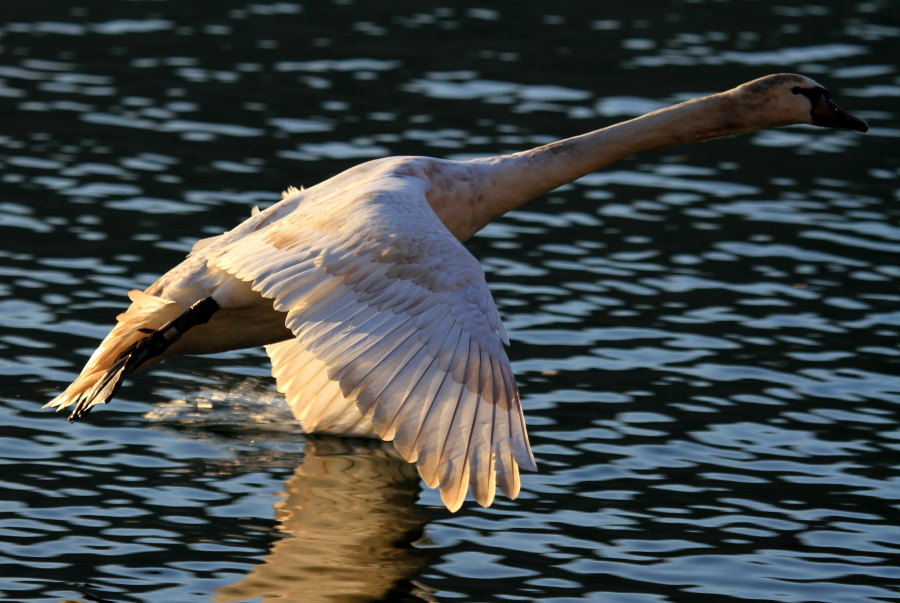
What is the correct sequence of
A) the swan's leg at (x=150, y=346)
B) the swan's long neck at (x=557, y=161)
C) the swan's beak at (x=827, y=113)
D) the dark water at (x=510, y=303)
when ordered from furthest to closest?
the swan's beak at (x=827, y=113) → the swan's long neck at (x=557, y=161) → the swan's leg at (x=150, y=346) → the dark water at (x=510, y=303)

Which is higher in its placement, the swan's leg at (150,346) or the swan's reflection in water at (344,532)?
the swan's leg at (150,346)

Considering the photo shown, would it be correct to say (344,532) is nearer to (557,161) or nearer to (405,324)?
(405,324)

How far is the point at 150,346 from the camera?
9.31 meters

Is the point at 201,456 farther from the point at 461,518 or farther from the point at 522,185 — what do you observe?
the point at 522,185

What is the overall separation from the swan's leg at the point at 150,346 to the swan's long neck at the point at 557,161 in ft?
5.13

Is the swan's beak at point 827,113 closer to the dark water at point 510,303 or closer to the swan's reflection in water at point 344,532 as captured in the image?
the dark water at point 510,303

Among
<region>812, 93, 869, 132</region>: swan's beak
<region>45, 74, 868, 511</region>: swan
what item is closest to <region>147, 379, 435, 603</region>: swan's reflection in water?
<region>45, 74, 868, 511</region>: swan

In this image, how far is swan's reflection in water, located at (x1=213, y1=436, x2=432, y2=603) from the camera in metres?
8.16

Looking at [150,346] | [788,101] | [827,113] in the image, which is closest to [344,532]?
[150,346]

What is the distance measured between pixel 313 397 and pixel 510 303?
2917 millimetres

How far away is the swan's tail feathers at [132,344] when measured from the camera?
924 cm

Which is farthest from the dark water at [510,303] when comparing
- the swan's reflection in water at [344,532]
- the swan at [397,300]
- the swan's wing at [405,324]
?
the swan's wing at [405,324]

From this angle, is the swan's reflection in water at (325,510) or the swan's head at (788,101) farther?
the swan's head at (788,101)

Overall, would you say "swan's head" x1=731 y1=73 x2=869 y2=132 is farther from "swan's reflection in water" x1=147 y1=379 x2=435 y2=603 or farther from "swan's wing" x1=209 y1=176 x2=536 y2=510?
"swan's reflection in water" x1=147 y1=379 x2=435 y2=603
